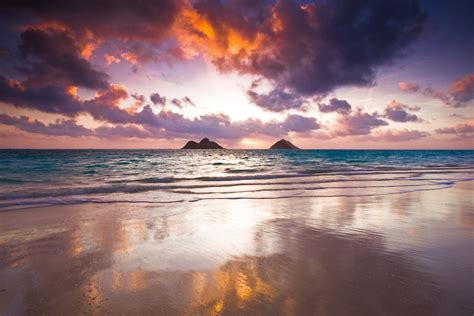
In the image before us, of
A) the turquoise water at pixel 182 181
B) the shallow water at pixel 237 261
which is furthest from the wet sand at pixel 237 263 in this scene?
the turquoise water at pixel 182 181

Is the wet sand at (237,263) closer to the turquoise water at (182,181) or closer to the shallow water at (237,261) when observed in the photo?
the shallow water at (237,261)

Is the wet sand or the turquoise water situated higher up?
the wet sand

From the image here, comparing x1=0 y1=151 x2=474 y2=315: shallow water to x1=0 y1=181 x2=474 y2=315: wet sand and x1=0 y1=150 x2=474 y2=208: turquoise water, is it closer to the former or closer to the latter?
x1=0 y1=181 x2=474 y2=315: wet sand

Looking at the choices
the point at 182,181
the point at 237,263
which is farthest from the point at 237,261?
the point at 182,181

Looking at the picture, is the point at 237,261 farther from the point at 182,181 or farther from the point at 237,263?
the point at 182,181

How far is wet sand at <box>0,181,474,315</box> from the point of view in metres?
3.49

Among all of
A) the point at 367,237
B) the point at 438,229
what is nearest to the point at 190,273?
the point at 367,237

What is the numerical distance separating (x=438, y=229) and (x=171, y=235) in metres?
7.29

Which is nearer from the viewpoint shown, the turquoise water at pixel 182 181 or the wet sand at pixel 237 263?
the wet sand at pixel 237 263

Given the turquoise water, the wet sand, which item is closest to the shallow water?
the wet sand

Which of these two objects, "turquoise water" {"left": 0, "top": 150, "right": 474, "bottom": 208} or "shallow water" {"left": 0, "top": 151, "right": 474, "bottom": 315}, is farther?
"turquoise water" {"left": 0, "top": 150, "right": 474, "bottom": 208}

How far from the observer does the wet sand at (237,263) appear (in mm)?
3490

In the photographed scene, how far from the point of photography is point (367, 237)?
635 cm

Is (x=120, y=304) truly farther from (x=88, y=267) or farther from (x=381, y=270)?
(x=381, y=270)
